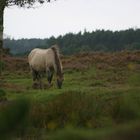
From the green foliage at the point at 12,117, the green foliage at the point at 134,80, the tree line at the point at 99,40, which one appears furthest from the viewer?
the tree line at the point at 99,40

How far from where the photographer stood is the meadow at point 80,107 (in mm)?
1291

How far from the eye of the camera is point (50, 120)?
872cm

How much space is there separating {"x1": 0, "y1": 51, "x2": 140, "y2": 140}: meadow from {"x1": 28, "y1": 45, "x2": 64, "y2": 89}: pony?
0.73 m

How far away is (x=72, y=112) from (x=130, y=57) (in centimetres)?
2175

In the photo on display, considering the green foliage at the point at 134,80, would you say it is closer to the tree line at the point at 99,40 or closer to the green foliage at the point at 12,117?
the green foliage at the point at 12,117

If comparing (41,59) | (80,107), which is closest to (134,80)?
(80,107)

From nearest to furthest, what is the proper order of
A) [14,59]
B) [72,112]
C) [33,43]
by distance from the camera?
[72,112], [14,59], [33,43]

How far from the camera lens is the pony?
72.9 feet

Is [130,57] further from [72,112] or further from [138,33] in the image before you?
[138,33]

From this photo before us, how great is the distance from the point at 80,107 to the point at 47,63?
14950 mm

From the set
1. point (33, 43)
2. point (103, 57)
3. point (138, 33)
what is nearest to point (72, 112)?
point (103, 57)

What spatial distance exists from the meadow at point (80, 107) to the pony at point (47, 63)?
2.41 ft

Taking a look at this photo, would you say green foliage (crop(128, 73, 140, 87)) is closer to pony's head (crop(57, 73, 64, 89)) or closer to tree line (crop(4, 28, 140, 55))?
pony's head (crop(57, 73, 64, 89))

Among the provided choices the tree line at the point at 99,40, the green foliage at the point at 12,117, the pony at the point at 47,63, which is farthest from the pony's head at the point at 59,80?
the tree line at the point at 99,40
